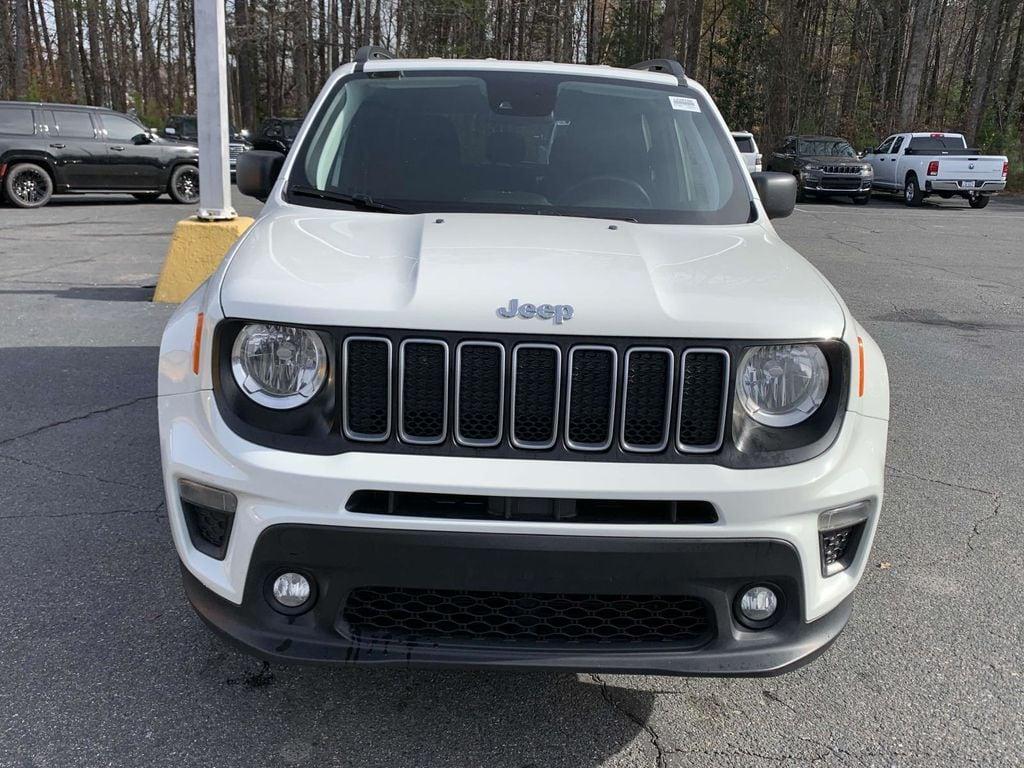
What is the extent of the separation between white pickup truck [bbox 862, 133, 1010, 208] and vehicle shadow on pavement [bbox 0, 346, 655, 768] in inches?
933

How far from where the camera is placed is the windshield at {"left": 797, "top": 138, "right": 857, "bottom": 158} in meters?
25.5

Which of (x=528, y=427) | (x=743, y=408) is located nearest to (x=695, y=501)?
(x=743, y=408)

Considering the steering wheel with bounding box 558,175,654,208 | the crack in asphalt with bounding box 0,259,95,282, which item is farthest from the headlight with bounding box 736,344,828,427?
the crack in asphalt with bounding box 0,259,95,282

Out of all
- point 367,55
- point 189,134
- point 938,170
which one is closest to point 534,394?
point 367,55

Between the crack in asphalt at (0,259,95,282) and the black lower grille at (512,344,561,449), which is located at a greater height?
the black lower grille at (512,344,561,449)

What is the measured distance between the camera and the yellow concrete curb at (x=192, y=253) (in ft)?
26.9

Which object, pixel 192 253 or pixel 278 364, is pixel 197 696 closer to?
pixel 278 364

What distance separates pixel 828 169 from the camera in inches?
957

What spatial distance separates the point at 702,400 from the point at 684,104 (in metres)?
2.15

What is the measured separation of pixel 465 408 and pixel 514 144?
176 centimetres

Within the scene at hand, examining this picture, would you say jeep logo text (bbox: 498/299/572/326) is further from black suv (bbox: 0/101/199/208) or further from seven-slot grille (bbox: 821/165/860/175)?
seven-slot grille (bbox: 821/165/860/175)

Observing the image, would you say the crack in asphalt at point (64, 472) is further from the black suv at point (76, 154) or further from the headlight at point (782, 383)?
the black suv at point (76, 154)

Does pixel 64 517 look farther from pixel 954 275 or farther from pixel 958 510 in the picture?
pixel 954 275

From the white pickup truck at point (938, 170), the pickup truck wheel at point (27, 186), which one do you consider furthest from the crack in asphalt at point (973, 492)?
the white pickup truck at point (938, 170)
